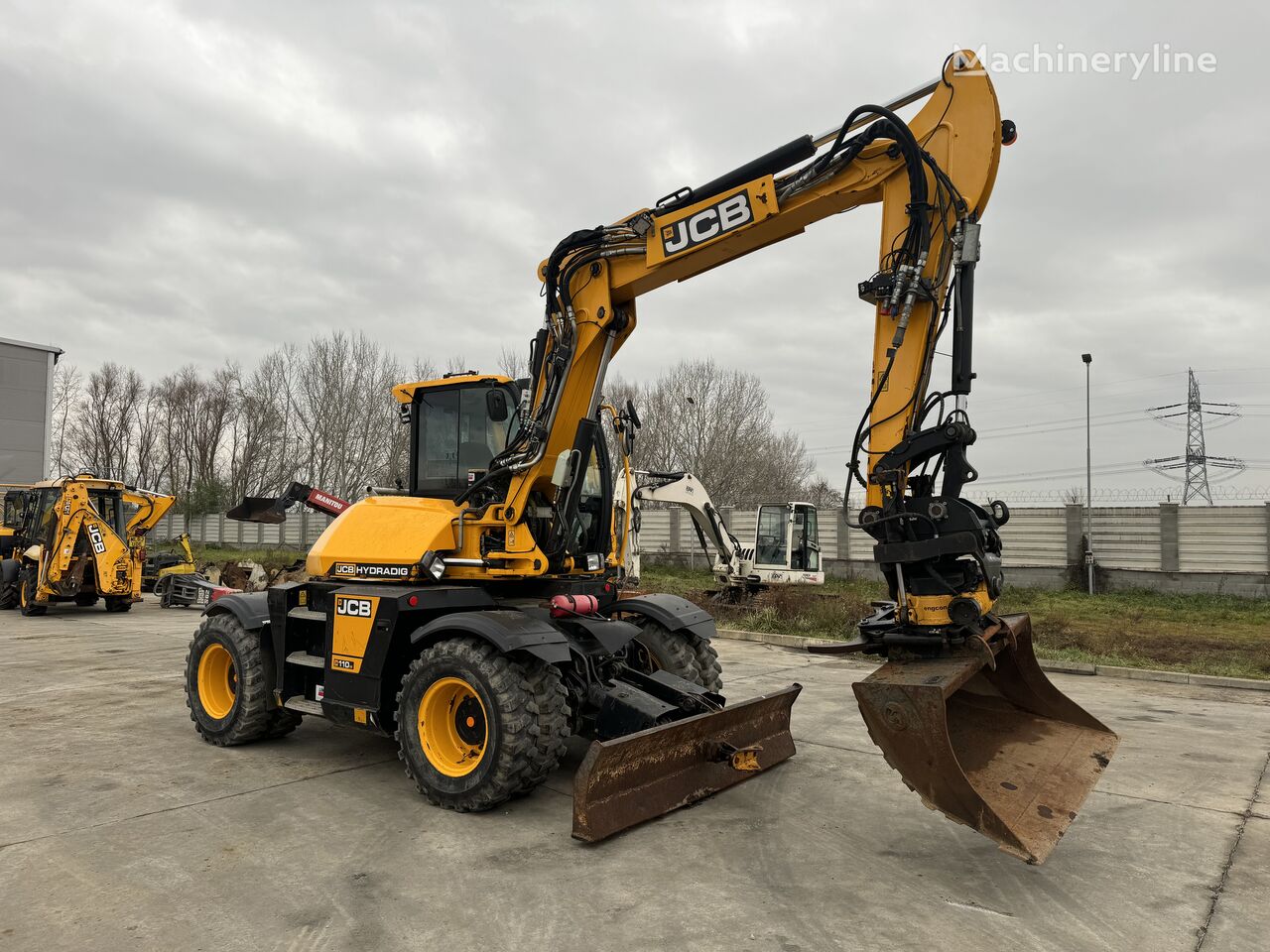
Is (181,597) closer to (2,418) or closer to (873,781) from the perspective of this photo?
(873,781)

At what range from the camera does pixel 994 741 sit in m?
4.77

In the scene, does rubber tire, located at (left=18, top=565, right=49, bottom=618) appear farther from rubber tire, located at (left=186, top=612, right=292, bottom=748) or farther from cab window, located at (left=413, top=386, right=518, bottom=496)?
cab window, located at (left=413, top=386, right=518, bottom=496)

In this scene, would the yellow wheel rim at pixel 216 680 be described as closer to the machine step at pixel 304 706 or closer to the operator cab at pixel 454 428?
the machine step at pixel 304 706

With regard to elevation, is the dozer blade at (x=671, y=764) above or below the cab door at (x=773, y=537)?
below

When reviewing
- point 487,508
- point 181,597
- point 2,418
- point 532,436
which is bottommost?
point 181,597

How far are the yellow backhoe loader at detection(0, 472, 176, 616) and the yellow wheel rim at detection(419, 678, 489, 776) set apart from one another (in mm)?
13762

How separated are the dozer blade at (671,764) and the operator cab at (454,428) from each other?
2337 mm

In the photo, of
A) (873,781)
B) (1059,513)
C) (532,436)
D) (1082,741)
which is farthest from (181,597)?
(1059,513)

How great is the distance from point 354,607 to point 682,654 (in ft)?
7.92

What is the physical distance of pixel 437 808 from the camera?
5.12 m

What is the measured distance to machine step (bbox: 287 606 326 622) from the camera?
20.3 ft

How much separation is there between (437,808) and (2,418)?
4065cm

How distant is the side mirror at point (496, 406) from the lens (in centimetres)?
596

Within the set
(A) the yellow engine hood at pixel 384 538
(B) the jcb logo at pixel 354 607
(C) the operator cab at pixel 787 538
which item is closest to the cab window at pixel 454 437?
(A) the yellow engine hood at pixel 384 538
